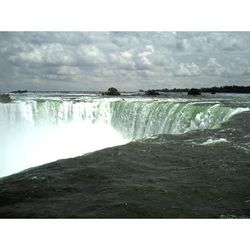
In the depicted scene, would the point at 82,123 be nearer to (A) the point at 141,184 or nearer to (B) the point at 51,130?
(B) the point at 51,130

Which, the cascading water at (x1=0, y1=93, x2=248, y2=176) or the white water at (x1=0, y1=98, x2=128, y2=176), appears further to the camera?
the white water at (x1=0, y1=98, x2=128, y2=176)

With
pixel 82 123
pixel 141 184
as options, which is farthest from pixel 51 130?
pixel 141 184

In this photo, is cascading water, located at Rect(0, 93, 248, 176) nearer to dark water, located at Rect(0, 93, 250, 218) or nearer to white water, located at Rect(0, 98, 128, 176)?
white water, located at Rect(0, 98, 128, 176)

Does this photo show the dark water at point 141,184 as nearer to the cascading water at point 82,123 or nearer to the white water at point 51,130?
the cascading water at point 82,123

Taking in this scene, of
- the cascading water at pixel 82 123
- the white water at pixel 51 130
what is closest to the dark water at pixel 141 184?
the cascading water at pixel 82 123

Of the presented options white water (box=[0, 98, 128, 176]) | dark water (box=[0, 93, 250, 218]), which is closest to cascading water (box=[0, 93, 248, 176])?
white water (box=[0, 98, 128, 176])

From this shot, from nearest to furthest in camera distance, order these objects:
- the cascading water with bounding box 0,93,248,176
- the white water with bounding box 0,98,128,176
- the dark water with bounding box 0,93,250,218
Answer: the dark water with bounding box 0,93,250,218 → the cascading water with bounding box 0,93,248,176 → the white water with bounding box 0,98,128,176

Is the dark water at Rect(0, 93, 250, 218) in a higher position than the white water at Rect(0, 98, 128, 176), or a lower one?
higher
